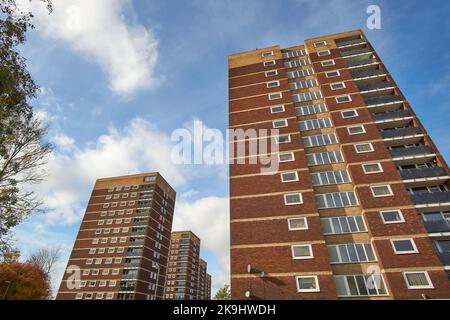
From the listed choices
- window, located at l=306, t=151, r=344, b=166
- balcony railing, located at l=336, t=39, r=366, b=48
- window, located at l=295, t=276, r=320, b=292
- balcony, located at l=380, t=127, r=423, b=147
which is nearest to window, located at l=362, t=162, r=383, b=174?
window, located at l=306, t=151, r=344, b=166

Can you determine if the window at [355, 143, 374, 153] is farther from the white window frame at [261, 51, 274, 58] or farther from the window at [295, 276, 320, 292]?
the white window frame at [261, 51, 274, 58]

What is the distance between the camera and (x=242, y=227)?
77.7ft

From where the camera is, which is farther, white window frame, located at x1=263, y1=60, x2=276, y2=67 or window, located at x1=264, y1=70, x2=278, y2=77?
white window frame, located at x1=263, y1=60, x2=276, y2=67

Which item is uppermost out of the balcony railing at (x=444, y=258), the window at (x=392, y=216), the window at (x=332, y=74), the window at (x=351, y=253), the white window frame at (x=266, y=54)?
the white window frame at (x=266, y=54)

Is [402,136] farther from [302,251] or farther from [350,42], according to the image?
[350,42]

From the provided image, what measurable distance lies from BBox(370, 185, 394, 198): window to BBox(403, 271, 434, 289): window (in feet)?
22.3

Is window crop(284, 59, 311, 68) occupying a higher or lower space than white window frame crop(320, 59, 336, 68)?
higher

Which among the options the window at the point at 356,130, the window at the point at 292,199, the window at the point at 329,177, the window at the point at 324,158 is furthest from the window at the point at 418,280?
the window at the point at 356,130

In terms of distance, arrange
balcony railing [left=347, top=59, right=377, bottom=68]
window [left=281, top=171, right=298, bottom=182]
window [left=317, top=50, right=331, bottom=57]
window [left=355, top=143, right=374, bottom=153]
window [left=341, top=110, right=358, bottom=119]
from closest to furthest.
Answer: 1. window [left=281, top=171, right=298, bottom=182]
2. window [left=355, top=143, right=374, bottom=153]
3. window [left=341, top=110, right=358, bottom=119]
4. balcony railing [left=347, top=59, right=377, bottom=68]
5. window [left=317, top=50, right=331, bottom=57]

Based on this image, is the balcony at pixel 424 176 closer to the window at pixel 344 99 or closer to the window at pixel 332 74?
the window at pixel 344 99

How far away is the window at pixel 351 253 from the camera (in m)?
21.1

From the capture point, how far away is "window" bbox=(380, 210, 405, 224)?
21938mm
